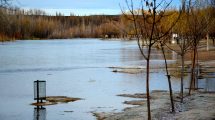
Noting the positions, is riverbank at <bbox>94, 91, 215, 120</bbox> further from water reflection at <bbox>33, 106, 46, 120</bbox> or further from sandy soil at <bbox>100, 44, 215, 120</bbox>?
water reflection at <bbox>33, 106, 46, 120</bbox>

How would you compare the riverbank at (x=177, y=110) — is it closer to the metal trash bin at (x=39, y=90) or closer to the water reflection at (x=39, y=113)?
the water reflection at (x=39, y=113)

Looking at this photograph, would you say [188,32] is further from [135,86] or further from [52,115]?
[52,115]

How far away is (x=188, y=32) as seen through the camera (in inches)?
824

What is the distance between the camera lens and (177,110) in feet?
51.4

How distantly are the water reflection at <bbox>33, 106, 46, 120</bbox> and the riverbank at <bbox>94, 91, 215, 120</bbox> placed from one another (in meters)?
1.96

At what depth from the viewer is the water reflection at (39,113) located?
54.7 ft

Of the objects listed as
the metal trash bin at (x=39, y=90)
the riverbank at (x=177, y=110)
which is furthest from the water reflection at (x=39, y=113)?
the riverbank at (x=177, y=110)

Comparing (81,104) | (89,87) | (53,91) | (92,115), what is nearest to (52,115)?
(92,115)

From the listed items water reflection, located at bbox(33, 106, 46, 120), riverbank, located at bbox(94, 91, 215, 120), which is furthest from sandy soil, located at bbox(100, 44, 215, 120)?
water reflection, located at bbox(33, 106, 46, 120)

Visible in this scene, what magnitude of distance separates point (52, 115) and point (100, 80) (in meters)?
12.8

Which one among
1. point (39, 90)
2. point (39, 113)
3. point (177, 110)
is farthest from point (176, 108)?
point (39, 90)

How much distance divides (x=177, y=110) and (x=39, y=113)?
5312 mm

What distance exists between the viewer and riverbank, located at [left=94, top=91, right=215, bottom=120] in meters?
14.5

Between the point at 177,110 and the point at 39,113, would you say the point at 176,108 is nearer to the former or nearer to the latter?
the point at 177,110
